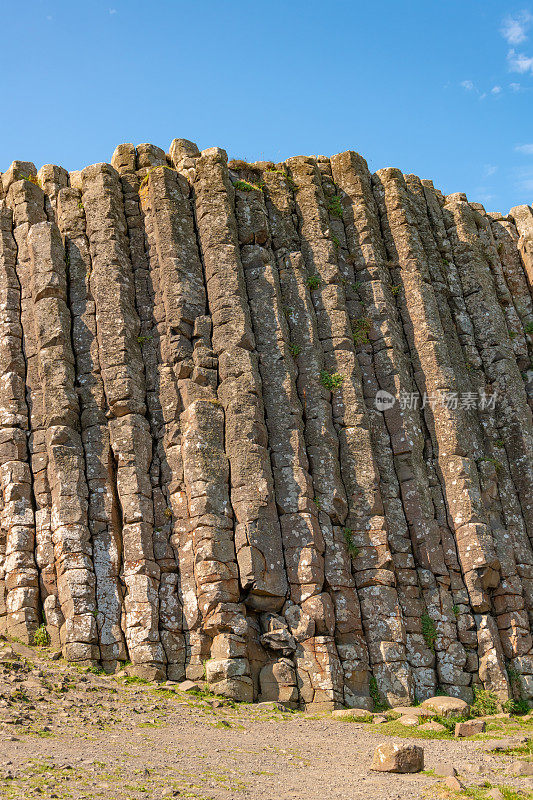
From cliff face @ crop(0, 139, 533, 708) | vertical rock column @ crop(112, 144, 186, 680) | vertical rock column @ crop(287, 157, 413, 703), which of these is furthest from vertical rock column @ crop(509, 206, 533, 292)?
vertical rock column @ crop(112, 144, 186, 680)

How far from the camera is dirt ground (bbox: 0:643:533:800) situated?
1344 cm

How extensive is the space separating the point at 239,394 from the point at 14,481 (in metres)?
6.10

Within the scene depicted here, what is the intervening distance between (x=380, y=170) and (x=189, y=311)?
9.56 m

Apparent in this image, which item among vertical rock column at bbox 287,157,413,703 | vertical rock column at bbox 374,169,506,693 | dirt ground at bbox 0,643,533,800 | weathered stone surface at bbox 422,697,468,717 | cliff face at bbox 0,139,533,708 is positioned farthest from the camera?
vertical rock column at bbox 374,169,506,693

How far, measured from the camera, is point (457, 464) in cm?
2464

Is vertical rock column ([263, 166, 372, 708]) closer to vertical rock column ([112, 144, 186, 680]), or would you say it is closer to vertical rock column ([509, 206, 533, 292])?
vertical rock column ([112, 144, 186, 680])

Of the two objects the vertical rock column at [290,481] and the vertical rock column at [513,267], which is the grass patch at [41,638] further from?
the vertical rock column at [513,267]

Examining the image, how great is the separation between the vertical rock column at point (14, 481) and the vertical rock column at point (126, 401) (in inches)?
90.9

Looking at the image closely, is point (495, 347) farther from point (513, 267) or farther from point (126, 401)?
point (126, 401)

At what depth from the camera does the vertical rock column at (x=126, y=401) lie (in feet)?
69.3

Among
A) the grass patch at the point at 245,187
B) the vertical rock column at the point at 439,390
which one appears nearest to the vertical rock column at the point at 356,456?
the grass patch at the point at 245,187

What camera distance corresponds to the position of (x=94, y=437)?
23281 mm

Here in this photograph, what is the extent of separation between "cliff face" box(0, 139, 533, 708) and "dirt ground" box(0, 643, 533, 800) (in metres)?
1.49

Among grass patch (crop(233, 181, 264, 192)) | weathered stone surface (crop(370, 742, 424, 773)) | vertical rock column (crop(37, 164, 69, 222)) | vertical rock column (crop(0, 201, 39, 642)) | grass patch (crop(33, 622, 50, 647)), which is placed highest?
vertical rock column (crop(37, 164, 69, 222))
